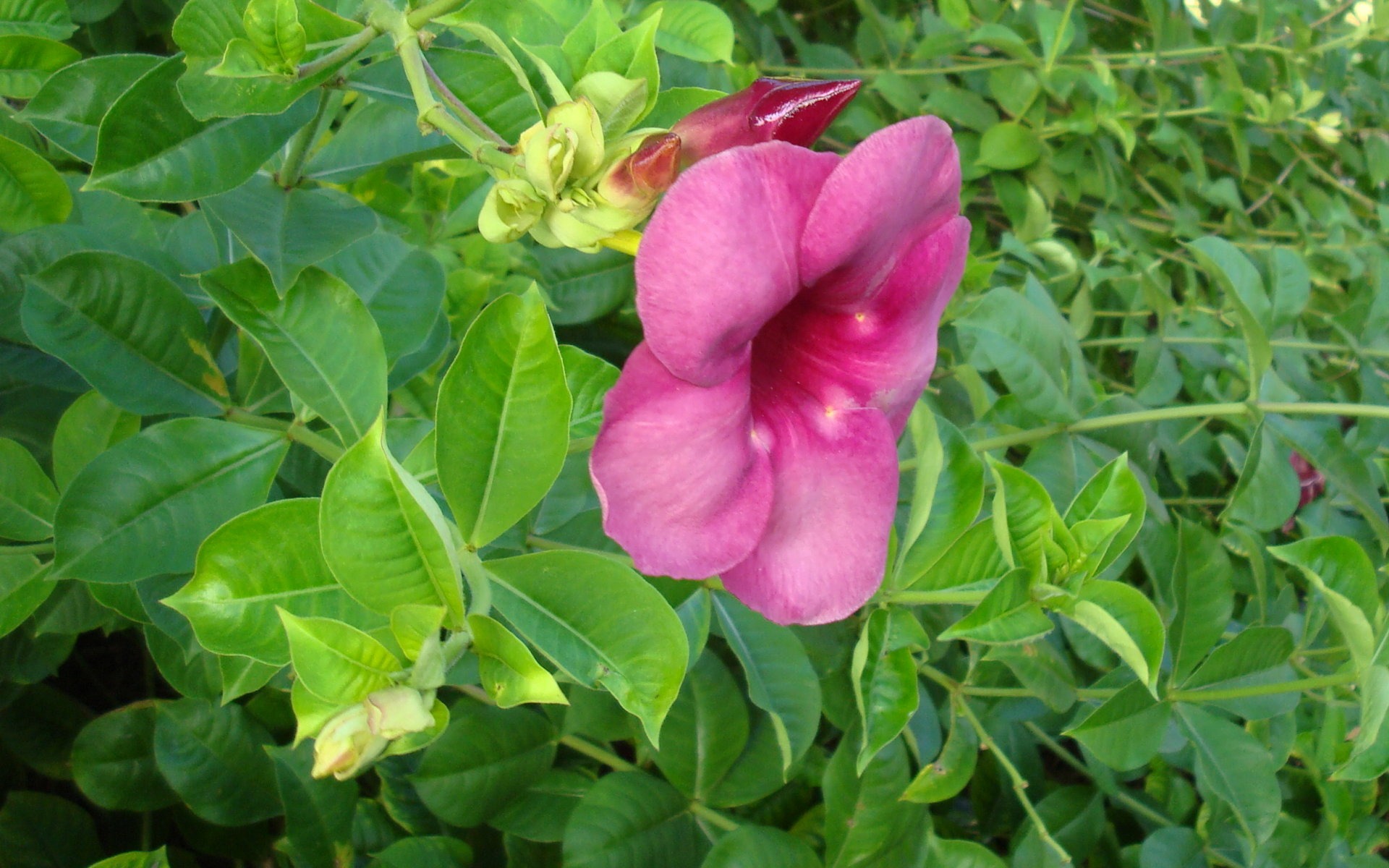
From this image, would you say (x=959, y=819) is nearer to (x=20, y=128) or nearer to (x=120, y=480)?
(x=120, y=480)

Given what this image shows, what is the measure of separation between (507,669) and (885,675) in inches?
18.0

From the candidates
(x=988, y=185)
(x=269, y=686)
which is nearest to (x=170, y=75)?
(x=269, y=686)

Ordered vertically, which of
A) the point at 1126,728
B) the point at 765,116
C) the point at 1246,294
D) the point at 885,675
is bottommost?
the point at 1126,728

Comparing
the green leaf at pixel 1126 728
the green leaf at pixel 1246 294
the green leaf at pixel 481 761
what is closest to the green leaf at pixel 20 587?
the green leaf at pixel 481 761

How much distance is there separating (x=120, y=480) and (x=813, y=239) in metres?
0.62

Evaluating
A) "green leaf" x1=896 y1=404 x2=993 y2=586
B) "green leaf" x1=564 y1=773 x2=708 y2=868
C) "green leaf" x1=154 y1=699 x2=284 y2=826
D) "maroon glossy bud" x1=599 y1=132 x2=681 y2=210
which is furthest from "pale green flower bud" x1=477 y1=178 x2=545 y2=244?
"green leaf" x1=154 y1=699 x2=284 y2=826

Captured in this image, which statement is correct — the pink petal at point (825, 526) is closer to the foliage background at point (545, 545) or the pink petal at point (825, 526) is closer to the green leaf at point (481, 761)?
the foliage background at point (545, 545)

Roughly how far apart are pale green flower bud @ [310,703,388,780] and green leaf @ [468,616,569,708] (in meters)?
0.08

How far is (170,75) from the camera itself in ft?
2.48

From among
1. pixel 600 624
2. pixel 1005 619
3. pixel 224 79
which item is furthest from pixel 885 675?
pixel 224 79

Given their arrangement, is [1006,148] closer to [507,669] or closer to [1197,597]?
[1197,597]

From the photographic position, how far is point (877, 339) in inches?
32.9

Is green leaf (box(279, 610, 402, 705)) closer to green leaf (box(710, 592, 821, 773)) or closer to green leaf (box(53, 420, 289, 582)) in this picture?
green leaf (box(53, 420, 289, 582))

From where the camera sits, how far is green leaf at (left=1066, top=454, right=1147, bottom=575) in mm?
956
